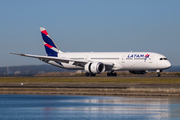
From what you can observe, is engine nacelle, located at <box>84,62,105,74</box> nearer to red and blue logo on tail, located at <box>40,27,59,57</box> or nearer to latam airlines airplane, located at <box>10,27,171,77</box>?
latam airlines airplane, located at <box>10,27,171,77</box>

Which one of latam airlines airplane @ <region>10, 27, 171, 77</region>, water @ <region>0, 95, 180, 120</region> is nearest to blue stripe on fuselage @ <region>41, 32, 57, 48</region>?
latam airlines airplane @ <region>10, 27, 171, 77</region>

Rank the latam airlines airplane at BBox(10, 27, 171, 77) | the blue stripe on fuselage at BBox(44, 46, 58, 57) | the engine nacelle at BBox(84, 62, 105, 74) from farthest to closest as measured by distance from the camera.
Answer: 1. the blue stripe on fuselage at BBox(44, 46, 58, 57)
2. the latam airlines airplane at BBox(10, 27, 171, 77)
3. the engine nacelle at BBox(84, 62, 105, 74)

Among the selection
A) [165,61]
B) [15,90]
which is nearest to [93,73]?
[165,61]

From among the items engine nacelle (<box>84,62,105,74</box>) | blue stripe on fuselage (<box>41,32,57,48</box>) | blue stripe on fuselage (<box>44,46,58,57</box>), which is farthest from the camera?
blue stripe on fuselage (<box>41,32,57,48</box>)

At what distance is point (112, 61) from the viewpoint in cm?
5809

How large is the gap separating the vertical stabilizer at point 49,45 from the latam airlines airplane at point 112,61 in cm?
153

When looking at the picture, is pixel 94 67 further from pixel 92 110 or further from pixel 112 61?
pixel 92 110

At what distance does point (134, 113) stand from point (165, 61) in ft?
116

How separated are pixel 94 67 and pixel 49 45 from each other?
1365 cm

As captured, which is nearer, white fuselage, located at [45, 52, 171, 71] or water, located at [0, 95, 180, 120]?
water, located at [0, 95, 180, 120]

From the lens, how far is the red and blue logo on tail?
64750 millimetres

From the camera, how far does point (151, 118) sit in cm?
1869

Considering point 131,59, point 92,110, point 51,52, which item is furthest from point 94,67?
point 92,110

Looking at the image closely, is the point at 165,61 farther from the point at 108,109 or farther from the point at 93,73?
the point at 108,109
